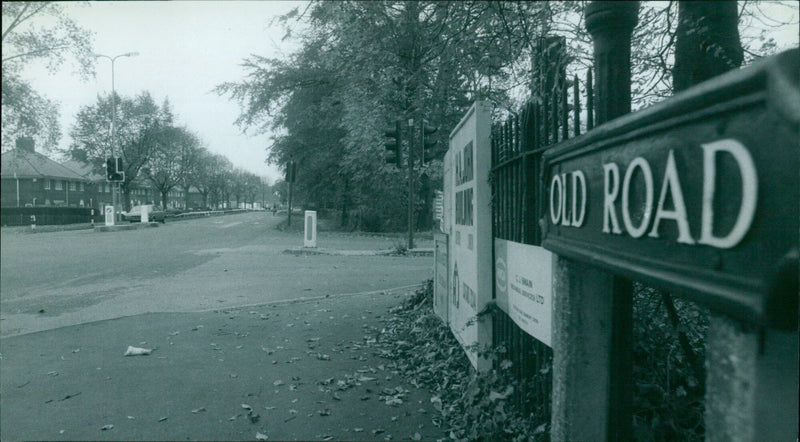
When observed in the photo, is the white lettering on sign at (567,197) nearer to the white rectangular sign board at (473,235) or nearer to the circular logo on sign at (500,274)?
the circular logo on sign at (500,274)

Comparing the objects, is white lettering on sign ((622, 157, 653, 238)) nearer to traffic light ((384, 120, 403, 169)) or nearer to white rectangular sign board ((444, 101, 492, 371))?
white rectangular sign board ((444, 101, 492, 371))

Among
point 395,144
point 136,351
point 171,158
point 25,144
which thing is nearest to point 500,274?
point 136,351

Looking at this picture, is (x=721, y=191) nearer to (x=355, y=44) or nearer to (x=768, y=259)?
(x=768, y=259)

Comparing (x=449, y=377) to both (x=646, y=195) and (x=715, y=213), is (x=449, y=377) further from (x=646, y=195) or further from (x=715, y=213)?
(x=715, y=213)

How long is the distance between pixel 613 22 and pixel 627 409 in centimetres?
142

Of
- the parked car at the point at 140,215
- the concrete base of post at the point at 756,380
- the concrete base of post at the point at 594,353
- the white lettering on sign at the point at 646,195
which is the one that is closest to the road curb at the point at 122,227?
the parked car at the point at 140,215

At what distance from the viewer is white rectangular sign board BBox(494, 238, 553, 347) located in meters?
2.95

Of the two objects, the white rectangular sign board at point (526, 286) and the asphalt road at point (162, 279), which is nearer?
the white rectangular sign board at point (526, 286)

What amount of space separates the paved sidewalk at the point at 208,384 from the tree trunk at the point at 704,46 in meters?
2.97

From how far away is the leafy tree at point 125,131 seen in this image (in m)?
50.8

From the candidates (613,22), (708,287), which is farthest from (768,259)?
(613,22)

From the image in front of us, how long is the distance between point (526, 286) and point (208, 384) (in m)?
3.19

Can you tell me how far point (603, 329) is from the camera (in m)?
2.00

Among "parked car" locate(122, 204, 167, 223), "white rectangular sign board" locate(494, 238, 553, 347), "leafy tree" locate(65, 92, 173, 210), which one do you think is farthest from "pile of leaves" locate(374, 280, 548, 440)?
"leafy tree" locate(65, 92, 173, 210)
